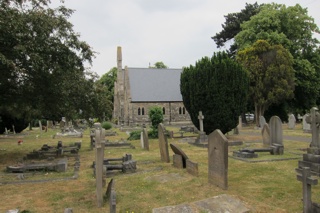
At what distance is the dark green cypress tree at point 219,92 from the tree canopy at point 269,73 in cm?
1247

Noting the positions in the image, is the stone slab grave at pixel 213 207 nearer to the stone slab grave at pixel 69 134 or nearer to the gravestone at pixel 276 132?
the gravestone at pixel 276 132

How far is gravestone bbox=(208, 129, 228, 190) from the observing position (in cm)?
745

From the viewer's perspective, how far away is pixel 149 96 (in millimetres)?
48500

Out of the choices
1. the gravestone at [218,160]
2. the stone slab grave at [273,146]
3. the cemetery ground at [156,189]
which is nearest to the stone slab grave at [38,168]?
the cemetery ground at [156,189]

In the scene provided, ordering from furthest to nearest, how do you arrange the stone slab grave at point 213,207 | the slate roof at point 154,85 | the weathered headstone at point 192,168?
the slate roof at point 154,85, the weathered headstone at point 192,168, the stone slab grave at point 213,207

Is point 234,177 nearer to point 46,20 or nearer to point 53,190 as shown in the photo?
point 53,190

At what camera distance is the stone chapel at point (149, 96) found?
47875mm

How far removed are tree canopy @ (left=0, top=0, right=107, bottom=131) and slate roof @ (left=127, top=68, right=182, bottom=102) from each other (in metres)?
32.5

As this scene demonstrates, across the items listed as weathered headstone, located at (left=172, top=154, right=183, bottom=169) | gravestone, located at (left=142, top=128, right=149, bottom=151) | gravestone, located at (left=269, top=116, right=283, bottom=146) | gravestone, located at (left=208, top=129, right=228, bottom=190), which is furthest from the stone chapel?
gravestone, located at (left=208, top=129, right=228, bottom=190)

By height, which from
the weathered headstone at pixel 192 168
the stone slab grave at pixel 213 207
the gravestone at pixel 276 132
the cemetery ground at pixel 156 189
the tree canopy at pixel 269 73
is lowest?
the cemetery ground at pixel 156 189

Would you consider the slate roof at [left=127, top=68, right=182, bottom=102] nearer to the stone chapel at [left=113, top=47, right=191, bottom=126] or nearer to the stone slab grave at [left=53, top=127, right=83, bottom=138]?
the stone chapel at [left=113, top=47, right=191, bottom=126]

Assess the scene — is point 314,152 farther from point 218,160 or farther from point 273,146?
point 273,146

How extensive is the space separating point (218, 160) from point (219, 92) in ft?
38.0

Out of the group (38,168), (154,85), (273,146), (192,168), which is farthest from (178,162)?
(154,85)
